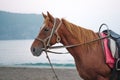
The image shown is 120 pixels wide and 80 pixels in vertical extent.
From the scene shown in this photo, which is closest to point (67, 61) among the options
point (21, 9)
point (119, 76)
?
point (21, 9)

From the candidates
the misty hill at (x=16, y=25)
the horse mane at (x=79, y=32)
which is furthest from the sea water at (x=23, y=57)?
the horse mane at (x=79, y=32)

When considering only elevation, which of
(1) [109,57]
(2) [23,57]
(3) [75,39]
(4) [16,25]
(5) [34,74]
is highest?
(3) [75,39]

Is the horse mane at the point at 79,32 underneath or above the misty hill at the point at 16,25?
above

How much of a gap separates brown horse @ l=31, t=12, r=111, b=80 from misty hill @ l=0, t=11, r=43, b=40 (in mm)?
3426

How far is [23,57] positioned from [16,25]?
680mm

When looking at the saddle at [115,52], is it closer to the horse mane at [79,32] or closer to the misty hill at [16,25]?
the horse mane at [79,32]

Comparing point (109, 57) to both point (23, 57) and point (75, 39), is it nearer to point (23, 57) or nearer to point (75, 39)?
point (75, 39)

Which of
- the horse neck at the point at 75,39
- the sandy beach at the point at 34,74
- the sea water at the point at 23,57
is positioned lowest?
the sandy beach at the point at 34,74

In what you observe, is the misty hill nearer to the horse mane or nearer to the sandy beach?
the sandy beach

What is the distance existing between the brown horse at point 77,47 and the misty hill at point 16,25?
3.43 meters

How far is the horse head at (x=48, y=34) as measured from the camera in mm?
2576

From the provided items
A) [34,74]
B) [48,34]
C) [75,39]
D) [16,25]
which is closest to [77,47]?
[75,39]

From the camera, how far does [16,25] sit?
6.43 meters

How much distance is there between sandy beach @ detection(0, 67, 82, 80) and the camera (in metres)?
5.69
